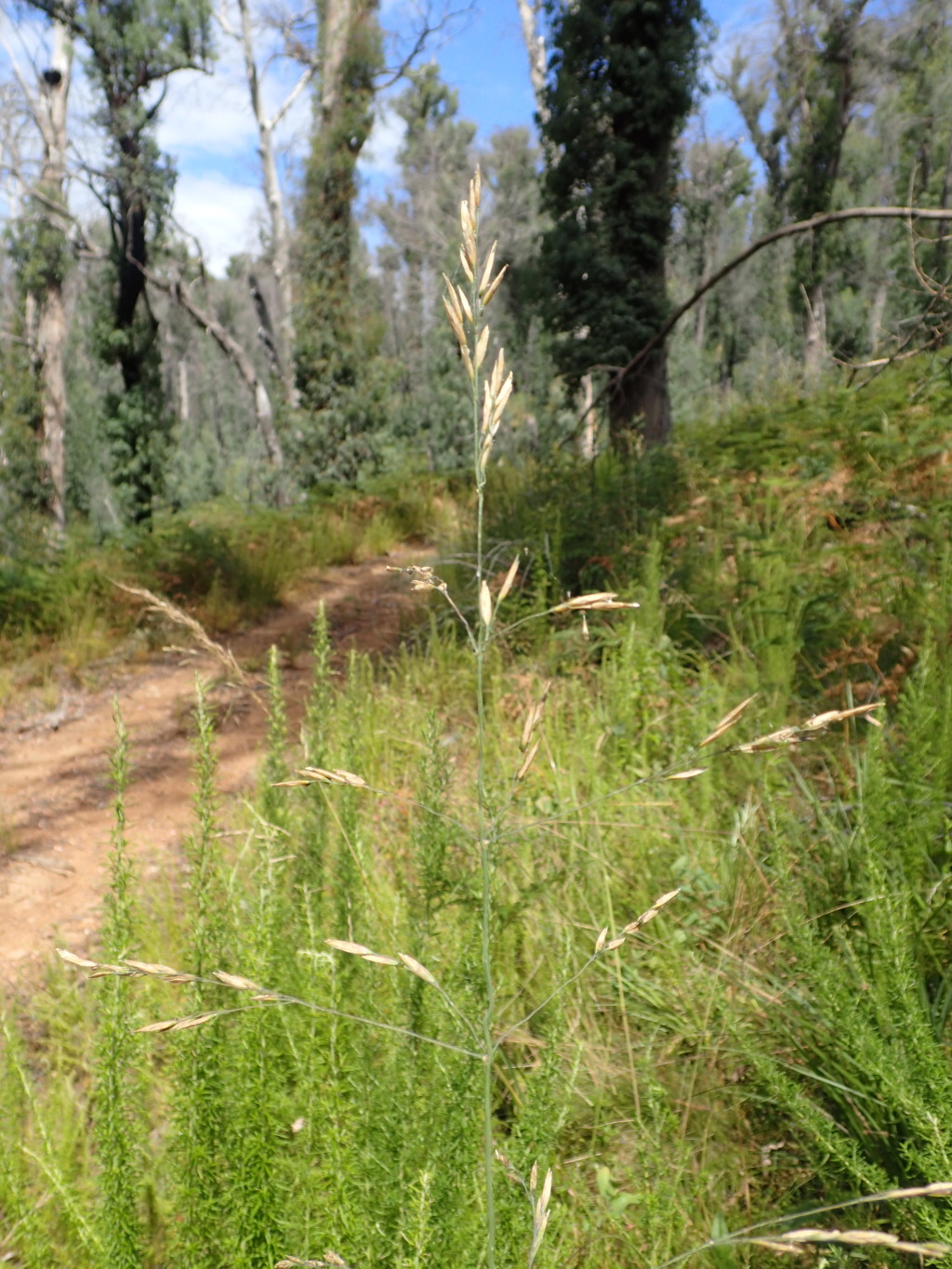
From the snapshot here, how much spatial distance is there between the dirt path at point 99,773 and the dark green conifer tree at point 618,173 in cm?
376

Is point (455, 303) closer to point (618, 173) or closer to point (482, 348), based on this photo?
point (482, 348)

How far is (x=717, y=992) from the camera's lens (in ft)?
5.28

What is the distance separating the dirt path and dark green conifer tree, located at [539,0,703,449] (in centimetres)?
376

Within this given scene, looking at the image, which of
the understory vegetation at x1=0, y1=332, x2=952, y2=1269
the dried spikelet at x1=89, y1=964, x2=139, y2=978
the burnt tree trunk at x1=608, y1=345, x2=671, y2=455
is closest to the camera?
the dried spikelet at x1=89, y1=964, x2=139, y2=978

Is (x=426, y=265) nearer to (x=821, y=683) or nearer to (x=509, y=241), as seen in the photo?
(x=509, y=241)

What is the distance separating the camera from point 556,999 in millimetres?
1381

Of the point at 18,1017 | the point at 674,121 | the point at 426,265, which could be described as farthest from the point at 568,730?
the point at 426,265

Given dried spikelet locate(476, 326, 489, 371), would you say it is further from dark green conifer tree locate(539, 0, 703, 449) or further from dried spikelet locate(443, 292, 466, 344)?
dark green conifer tree locate(539, 0, 703, 449)

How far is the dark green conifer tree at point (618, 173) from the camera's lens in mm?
8359

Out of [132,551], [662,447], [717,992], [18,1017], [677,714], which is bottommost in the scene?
[18,1017]

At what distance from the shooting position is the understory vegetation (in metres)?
1.14

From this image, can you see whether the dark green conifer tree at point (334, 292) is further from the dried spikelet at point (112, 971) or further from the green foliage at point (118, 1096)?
the dried spikelet at point (112, 971)

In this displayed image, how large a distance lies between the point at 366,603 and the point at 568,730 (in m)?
4.69

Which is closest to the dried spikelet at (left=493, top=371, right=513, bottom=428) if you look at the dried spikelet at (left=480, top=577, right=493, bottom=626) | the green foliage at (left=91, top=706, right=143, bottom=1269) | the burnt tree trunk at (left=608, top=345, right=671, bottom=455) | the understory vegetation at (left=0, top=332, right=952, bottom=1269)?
the dried spikelet at (left=480, top=577, right=493, bottom=626)
